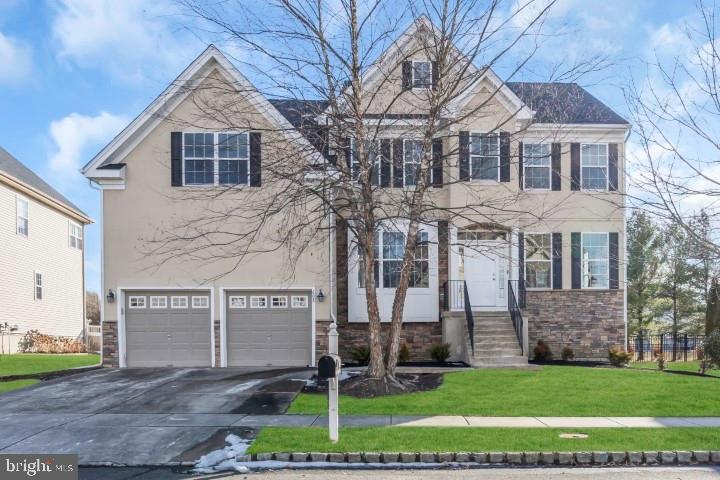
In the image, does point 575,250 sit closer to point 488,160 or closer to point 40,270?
point 488,160

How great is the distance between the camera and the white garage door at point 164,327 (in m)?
17.7

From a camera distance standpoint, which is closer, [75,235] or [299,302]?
[299,302]

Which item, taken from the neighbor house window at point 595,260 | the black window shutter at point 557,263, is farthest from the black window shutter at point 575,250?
the black window shutter at point 557,263

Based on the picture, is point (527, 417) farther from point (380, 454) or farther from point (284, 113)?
point (284, 113)

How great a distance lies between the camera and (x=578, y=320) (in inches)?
774

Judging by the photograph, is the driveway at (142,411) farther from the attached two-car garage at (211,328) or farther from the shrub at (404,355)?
the shrub at (404,355)

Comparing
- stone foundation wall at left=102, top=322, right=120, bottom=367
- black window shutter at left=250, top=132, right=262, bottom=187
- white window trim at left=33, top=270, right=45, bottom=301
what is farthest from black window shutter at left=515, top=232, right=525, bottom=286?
white window trim at left=33, top=270, right=45, bottom=301

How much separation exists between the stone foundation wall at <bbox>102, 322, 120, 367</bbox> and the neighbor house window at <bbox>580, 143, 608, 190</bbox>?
15066 millimetres

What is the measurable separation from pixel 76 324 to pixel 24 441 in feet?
78.6

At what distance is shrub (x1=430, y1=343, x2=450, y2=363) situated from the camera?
17.8 meters

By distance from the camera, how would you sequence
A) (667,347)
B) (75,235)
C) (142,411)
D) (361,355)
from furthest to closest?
(75,235), (667,347), (361,355), (142,411)

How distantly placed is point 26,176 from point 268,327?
55.5ft

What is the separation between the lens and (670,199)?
38.9 ft

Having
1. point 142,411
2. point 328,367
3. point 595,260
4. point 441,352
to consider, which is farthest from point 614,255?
point 142,411
